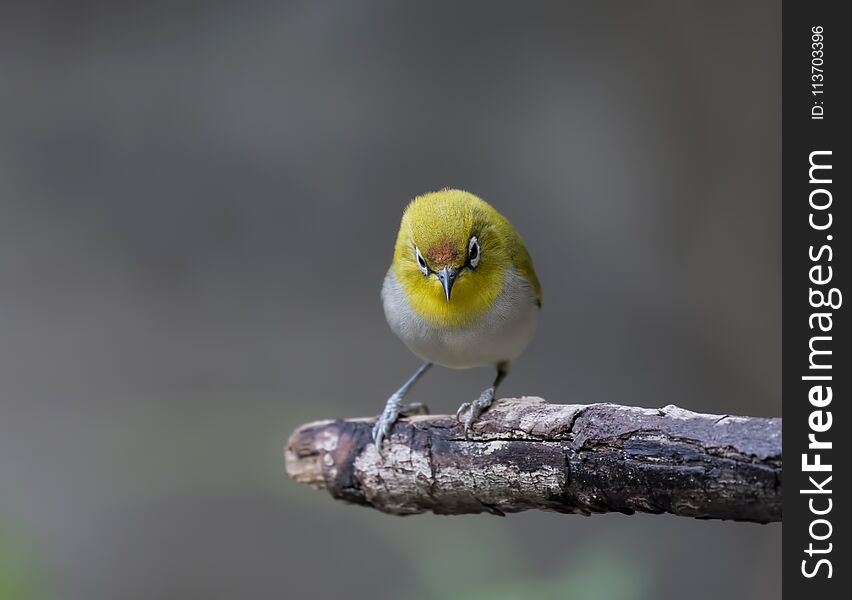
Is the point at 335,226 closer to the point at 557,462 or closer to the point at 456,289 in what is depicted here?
the point at 456,289

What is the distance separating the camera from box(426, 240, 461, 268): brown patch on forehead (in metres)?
3.52

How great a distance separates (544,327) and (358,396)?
5.06ft

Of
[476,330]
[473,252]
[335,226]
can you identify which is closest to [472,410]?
[476,330]

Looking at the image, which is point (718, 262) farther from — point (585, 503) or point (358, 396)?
point (585, 503)

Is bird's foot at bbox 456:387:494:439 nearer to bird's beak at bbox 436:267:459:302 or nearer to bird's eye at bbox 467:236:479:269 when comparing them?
bird's beak at bbox 436:267:459:302

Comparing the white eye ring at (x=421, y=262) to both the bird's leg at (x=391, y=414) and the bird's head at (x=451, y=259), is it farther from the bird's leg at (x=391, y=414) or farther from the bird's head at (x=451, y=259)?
the bird's leg at (x=391, y=414)

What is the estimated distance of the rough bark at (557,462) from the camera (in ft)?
7.61

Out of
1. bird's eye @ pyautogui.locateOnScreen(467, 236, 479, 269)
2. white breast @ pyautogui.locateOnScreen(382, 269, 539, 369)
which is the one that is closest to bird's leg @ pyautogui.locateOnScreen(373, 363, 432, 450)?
white breast @ pyautogui.locateOnScreen(382, 269, 539, 369)

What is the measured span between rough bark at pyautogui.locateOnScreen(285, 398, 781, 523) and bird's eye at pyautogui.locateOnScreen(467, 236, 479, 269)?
2.10 ft

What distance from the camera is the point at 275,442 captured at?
5.41 metres

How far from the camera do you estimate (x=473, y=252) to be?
3621 millimetres

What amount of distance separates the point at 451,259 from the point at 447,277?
8 centimetres

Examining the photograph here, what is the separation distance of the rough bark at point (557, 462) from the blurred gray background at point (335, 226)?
246cm

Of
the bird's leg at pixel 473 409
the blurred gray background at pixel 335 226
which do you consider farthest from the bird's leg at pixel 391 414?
the blurred gray background at pixel 335 226
